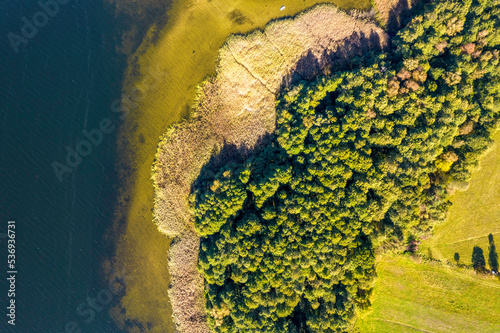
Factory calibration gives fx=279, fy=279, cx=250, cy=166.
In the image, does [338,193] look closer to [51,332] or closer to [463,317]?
[463,317]

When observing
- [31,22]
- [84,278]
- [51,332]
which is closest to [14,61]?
[31,22]

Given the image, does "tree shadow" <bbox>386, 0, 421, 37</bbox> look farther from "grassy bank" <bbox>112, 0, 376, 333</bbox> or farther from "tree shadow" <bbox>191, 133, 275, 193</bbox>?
"tree shadow" <bbox>191, 133, 275, 193</bbox>

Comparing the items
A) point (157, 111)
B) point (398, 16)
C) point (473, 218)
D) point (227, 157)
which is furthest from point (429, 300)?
point (157, 111)

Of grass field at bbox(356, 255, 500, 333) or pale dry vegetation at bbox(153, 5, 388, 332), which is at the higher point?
pale dry vegetation at bbox(153, 5, 388, 332)

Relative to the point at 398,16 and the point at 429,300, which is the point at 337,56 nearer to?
the point at 398,16

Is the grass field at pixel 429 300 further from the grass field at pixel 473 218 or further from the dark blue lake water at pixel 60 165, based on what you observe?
the dark blue lake water at pixel 60 165

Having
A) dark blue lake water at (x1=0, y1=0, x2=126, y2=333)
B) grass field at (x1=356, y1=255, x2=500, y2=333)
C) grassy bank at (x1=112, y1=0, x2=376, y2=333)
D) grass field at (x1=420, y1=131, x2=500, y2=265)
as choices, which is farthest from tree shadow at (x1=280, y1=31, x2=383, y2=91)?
grass field at (x1=356, y1=255, x2=500, y2=333)

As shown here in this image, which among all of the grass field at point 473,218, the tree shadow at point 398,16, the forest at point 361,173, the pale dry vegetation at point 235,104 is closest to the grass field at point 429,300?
the grass field at point 473,218
